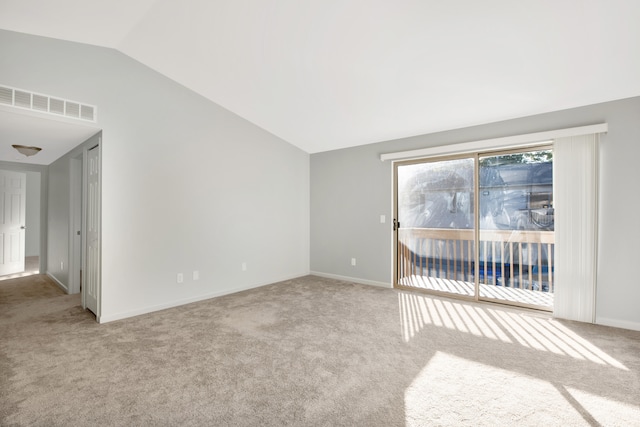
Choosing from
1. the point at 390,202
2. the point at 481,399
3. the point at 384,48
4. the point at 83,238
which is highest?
the point at 384,48

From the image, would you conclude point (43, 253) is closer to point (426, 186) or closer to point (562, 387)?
point (426, 186)

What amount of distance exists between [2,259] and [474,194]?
822cm

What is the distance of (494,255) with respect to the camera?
3.96 m

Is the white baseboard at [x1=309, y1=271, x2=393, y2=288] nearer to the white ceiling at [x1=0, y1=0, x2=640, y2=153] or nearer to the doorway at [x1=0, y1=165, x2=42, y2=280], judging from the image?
the white ceiling at [x1=0, y1=0, x2=640, y2=153]

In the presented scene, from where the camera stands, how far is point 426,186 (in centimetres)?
452

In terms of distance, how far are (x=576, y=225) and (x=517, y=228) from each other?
62 cm

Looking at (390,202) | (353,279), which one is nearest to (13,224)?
(353,279)

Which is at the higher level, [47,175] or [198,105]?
[198,105]

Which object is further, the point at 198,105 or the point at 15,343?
the point at 198,105

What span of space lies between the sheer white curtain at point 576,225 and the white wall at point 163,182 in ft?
12.8

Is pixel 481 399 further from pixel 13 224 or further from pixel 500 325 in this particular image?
pixel 13 224

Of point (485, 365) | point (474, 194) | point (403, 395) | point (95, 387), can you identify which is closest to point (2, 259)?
point (95, 387)

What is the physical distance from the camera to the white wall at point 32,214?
26.1ft

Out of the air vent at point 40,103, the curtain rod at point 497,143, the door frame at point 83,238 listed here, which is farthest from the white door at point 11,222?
the curtain rod at point 497,143
